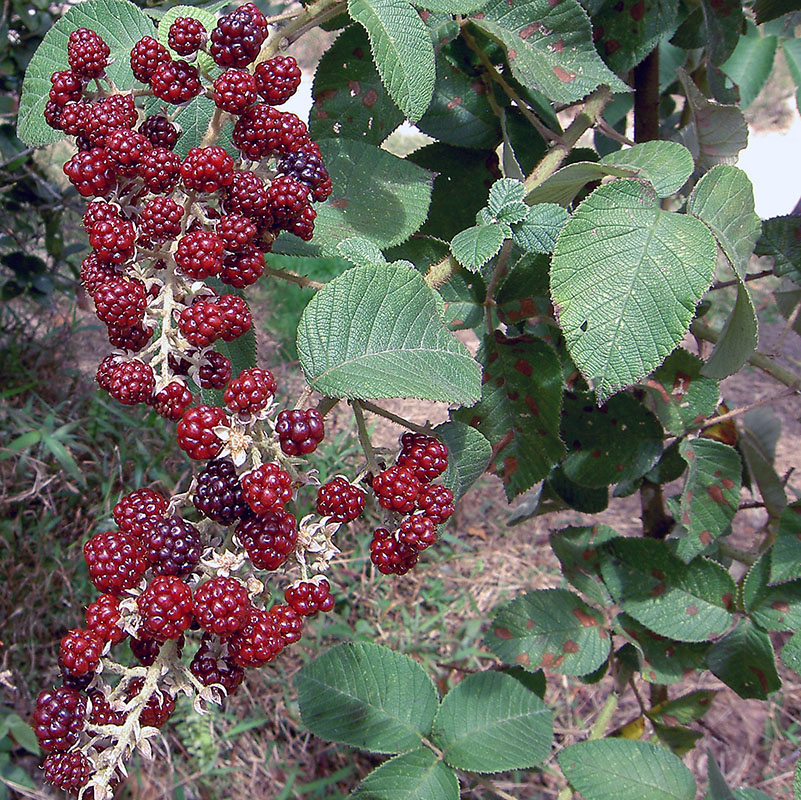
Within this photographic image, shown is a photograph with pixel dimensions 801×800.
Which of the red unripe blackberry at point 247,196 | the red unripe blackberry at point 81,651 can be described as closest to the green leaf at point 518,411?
the red unripe blackberry at point 247,196

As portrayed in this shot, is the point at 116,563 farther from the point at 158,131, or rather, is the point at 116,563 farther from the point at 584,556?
the point at 584,556

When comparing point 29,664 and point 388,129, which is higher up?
point 388,129

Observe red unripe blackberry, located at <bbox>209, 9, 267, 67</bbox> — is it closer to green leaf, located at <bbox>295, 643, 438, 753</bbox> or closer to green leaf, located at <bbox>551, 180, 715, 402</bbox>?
green leaf, located at <bbox>551, 180, 715, 402</bbox>

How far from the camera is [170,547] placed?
0.51 m

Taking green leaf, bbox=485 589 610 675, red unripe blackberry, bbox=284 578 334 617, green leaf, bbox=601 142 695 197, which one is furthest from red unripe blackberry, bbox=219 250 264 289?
green leaf, bbox=485 589 610 675

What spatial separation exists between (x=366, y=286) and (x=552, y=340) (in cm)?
50

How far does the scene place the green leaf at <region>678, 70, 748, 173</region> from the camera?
0.89 meters

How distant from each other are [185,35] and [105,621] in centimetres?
41

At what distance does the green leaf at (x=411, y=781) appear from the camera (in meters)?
0.84

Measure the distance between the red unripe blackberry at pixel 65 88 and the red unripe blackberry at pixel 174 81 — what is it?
0.07 meters

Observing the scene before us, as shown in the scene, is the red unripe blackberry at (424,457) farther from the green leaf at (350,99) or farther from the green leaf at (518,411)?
the green leaf at (350,99)

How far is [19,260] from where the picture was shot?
212 centimetres

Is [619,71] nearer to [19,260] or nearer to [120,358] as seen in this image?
[120,358]

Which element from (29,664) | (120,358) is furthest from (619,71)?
(29,664)
